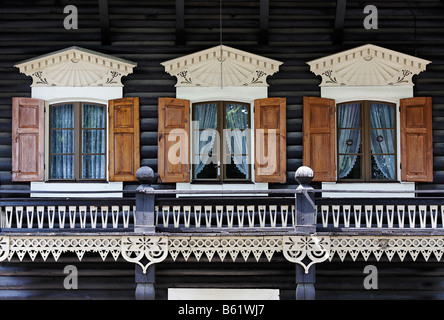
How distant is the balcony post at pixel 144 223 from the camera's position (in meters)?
8.96

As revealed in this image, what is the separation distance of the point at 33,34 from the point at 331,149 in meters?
5.76

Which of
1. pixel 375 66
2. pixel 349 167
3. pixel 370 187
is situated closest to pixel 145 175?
pixel 349 167

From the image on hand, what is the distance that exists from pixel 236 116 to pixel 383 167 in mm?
2790

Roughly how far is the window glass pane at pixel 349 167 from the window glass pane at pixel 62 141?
4.84 meters

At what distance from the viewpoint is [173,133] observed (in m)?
10.4

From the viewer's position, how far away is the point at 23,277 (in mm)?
10273

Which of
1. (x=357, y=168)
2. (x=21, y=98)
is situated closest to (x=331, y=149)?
(x=357, y=168)

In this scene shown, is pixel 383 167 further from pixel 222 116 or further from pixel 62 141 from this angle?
pixel 62 141

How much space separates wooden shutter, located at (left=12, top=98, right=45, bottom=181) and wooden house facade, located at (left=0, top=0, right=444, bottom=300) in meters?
0.02

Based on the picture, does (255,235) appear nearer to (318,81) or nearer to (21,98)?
(318,81)
